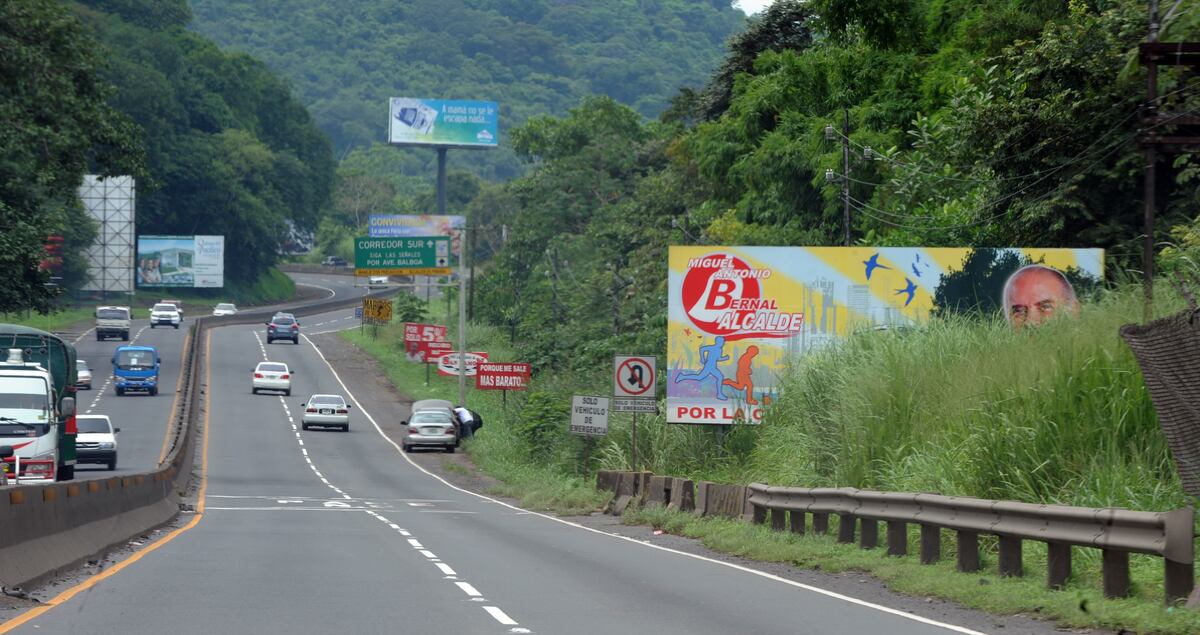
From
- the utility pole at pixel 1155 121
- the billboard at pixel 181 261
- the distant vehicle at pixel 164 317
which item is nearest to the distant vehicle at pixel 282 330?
the distant vehicle at pixel 164 317

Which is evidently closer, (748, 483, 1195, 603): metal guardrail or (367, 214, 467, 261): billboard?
(748, 483, 1195, 603): metal guardrail

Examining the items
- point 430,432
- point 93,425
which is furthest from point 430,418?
point 93,425

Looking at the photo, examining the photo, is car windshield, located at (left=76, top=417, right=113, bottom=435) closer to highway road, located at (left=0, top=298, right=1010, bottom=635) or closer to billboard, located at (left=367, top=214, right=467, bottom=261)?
highway road, located at (left=0, top=298, right=1010, bottom=635)

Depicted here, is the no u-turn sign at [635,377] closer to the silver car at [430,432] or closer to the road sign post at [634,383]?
the road sign post at [634,383]

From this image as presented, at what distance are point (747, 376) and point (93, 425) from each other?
21.2 meters

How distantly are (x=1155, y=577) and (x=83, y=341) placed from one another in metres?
85.7

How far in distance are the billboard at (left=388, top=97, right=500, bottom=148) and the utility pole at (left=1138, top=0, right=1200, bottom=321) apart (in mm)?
143902

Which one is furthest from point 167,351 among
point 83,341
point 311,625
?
point 311,625

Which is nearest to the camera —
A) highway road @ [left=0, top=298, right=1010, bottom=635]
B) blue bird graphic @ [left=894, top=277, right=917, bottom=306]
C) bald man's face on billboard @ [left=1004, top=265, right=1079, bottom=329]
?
highway road @ [left=0, top=298, right=1010, bottom=635]

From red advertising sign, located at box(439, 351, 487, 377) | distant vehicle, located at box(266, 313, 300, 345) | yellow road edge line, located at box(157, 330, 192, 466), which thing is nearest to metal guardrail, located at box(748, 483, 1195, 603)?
yellow road edge line, located at box(157, 330, 192, 466)

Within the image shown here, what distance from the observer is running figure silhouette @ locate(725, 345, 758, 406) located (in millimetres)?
28828

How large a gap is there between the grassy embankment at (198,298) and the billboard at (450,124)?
74.8 feet

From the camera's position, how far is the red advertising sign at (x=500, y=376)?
56406 mm

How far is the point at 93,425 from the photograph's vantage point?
41500mm
